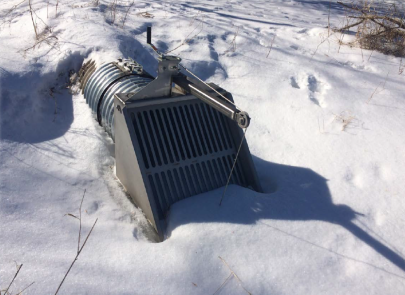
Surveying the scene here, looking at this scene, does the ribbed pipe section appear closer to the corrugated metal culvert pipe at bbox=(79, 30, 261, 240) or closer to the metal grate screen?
the corrugated metal culvert pipe at bbox=(79, 30, 261, 240)

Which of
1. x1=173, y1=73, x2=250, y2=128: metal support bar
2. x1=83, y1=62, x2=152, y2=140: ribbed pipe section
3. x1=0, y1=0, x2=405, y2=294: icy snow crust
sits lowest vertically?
x1=0, y1=0, x2=405, y2=294: icy snow crust

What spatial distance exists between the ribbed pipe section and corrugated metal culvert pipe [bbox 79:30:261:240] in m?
0.01

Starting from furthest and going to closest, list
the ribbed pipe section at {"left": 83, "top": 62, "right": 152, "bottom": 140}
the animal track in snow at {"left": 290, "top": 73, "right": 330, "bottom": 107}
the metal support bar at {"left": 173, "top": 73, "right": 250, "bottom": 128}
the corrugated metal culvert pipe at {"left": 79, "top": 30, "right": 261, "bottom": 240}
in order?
the animal track in snow at {"left": 290, "top": 73, "right": 330, "bottom": 107}, the ribbed pipe section at {"left": 83, "top": 62, "right": 152, "bottom": 140}, the corrugated metal culvert pipe at {"left": 79, "top": 30, "right": 261, "bottom": 240}, the metal support bar at {"left": 173, "top": 73, "right": 250, "bottom": 128}

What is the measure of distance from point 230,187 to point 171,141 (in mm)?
455

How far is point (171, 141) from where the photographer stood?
208 cm

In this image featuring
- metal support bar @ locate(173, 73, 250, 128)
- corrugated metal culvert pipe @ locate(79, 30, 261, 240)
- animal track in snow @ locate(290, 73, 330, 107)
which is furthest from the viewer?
animal track in snow @ locate(290, 73, 330, 107)

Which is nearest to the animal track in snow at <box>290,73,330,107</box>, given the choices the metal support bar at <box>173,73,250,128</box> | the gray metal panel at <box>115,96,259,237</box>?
the gray metal panel at <box>115,96,259,237</box>

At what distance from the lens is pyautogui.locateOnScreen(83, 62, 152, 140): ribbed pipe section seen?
7.72ft

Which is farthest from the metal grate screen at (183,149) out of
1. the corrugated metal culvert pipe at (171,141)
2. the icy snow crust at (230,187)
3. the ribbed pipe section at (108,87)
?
the ribbed pipe section at (108,87)

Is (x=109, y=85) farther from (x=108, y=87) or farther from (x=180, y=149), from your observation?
(x=180, y=149)

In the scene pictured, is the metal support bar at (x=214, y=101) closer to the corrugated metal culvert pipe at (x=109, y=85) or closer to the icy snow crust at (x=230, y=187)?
the corrugated metal culvert pipe at (x=109, y=85)

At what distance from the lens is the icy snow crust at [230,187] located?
1.60m

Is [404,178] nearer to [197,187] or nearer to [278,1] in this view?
[197,187]

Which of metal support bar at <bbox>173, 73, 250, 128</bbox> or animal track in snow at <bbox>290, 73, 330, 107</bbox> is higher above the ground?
metal support bar at <bbox>173, 73, 250, 128</bbox>
